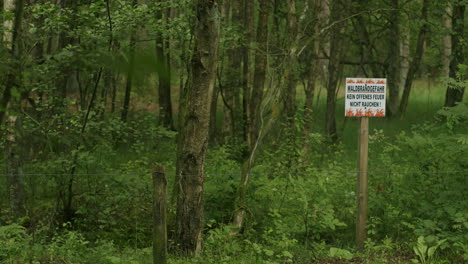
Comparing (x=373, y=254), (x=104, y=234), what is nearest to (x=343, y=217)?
(x=373, y=254)

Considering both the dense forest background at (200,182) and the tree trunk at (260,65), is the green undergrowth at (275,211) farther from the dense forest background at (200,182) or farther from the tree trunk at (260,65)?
the tree trunk at (260,65)

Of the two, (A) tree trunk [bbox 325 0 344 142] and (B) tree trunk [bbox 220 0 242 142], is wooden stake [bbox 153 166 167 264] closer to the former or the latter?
(B) tree trunk [bbox 220 0 242 142]

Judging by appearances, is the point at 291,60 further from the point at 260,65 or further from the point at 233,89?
the point at 233,89

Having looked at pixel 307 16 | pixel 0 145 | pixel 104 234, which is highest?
pixel 307 16

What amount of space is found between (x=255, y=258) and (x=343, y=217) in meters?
2.76

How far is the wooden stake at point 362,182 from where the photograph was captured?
23.6 ft

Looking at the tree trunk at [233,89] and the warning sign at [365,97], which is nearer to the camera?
the warning sign at [365,97]

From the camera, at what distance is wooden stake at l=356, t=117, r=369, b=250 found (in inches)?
283

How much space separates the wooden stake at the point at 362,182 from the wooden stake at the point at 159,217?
2.68 metres

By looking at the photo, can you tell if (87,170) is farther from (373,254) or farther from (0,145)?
(373,254)

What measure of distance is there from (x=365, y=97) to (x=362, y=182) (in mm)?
1046

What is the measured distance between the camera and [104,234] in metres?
9.07

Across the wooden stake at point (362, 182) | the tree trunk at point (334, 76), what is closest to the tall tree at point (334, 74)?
the tree trunk at point (334, 76)

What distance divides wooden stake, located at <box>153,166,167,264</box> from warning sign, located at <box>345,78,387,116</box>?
2.67 metres
